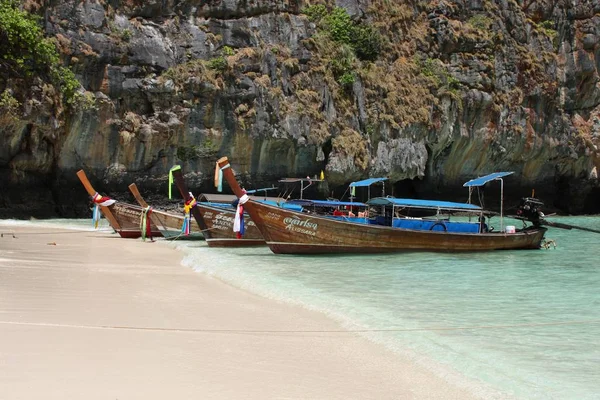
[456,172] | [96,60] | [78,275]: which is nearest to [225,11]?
[96,60]

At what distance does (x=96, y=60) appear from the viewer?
2678 cm

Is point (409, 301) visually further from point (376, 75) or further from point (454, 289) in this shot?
point (376, 75)

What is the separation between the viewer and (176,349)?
5.29 m

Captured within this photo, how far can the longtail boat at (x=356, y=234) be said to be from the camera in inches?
593

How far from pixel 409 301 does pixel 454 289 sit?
1741 millimetres

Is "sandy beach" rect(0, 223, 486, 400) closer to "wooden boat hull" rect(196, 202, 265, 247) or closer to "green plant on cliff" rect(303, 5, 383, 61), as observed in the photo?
"wooden boat hull" rect(196, 202, 265, 247)

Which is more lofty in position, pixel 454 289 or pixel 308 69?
pixel 308 69

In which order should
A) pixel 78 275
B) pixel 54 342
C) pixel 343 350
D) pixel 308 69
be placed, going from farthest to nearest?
pixel 308 69 → pixel 78 275 → pixel 343 350 → pixel 54 342

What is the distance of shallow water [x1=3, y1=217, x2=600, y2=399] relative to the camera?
5527 millimetres

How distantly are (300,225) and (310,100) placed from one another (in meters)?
17.1

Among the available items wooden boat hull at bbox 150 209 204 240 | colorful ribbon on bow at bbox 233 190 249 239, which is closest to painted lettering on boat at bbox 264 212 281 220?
colorful ribbon on bow at bbox 233 190 249 239

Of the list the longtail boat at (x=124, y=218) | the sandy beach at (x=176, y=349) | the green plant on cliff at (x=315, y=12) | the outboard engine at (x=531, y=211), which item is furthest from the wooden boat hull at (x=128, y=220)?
the green plant on cliff at (x=315, y=12)

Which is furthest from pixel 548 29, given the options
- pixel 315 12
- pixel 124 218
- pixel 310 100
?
pixel 124 218

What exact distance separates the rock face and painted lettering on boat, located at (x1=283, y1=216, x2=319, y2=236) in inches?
550
